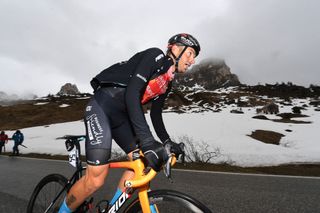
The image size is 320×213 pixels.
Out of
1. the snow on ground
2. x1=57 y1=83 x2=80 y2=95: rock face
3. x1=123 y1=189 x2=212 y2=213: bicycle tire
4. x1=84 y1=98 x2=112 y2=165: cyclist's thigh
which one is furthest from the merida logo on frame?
x1=57 y1=83 x2=80 y2=95: rock face

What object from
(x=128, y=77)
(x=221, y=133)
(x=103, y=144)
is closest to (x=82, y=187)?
(x=103, y=144)

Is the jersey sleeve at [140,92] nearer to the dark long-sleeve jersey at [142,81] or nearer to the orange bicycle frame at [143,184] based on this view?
the dark long-sleeve jersey at [142,81]

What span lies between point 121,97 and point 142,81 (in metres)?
0.46

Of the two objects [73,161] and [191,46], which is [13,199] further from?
[191,46]

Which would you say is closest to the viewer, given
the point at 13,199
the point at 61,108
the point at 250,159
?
the point at 13,199

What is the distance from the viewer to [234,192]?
645 cm

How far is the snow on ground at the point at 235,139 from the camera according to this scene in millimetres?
18158

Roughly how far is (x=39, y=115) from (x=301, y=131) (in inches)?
2052

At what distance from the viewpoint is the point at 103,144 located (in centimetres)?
286

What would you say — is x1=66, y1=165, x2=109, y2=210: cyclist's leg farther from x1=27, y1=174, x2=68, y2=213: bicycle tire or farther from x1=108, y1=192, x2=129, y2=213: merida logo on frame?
x1=27, y1=174, x2=68, y2=213: bicycle tire

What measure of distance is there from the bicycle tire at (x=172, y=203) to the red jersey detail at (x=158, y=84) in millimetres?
1050

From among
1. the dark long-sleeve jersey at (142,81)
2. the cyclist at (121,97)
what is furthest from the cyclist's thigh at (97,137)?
the dark long-sleeve jersey at (142,81)

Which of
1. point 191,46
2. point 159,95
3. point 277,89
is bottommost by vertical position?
point 159,95

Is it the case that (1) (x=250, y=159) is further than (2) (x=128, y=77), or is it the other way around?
(1) (x=250, y=159)
